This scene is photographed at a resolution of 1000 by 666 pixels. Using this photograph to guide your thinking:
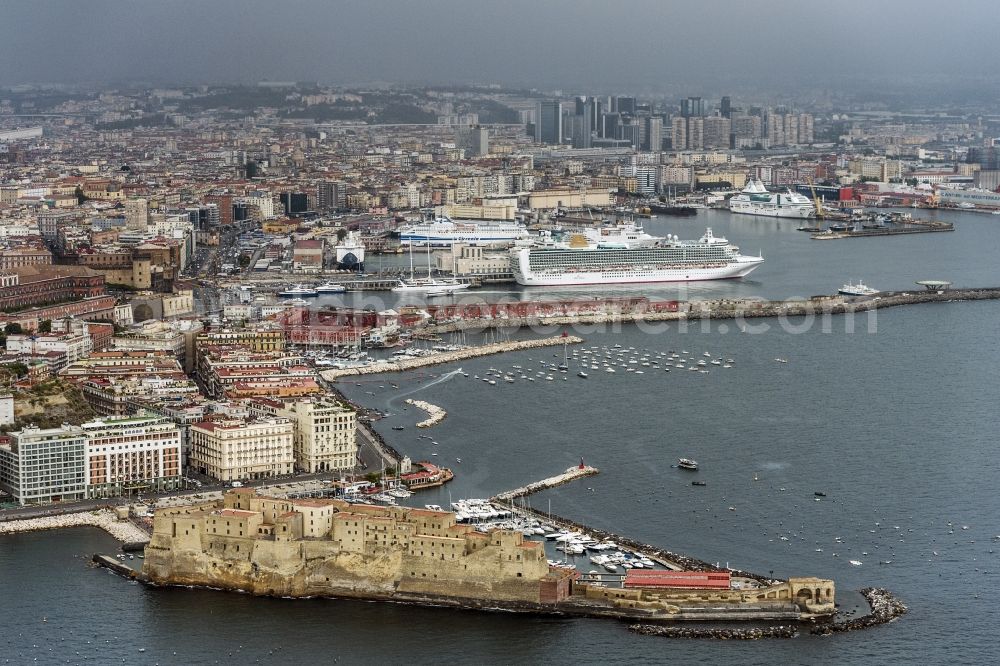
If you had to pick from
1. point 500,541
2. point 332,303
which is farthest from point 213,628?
point 332,303

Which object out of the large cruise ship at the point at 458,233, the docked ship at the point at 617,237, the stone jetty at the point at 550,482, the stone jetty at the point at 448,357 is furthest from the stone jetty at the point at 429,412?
the large cruise ship at the point at 458,233

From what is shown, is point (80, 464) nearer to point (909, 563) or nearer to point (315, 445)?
point (315, 445)

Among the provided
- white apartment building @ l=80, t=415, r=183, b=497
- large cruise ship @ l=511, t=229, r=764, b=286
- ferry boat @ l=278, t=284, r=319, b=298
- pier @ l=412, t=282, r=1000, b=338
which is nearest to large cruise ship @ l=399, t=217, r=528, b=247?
large cruise ship @ l=511, t=229, r=764, b=286

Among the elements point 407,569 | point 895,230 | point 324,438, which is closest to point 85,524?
point 324,438

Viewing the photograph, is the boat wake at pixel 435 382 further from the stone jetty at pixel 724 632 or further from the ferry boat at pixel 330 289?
the ferry boat at pixel 330 289

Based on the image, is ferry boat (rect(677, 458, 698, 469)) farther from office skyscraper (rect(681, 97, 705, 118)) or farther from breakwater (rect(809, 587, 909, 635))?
office skyscraper (rect(681, 97, 705, 118))
